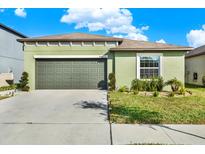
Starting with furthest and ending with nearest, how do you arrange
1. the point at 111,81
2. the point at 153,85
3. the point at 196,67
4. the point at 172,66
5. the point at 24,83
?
the point at 196,67, the point at 24,83, the point at 172,66, the point at 111,81, the point at 153,85

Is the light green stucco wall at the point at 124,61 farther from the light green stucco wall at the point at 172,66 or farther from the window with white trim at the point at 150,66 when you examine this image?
the window with white trim at the point at 150,66

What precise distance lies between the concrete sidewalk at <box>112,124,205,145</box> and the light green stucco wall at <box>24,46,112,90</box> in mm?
9940

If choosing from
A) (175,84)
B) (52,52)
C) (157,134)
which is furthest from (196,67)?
(157,134)

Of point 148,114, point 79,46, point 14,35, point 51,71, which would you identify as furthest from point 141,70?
point 14,35

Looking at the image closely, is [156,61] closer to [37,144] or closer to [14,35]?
[37,144]

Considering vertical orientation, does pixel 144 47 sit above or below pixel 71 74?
above

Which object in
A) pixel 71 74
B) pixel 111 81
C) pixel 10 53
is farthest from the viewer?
pixel 10 53

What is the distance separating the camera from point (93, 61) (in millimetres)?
16141

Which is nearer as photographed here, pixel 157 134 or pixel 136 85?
pixel 157 134

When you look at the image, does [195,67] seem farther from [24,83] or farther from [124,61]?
[24,83]

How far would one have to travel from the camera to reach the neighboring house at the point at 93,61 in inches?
609

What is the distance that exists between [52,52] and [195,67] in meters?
14.1

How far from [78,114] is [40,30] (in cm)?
1377

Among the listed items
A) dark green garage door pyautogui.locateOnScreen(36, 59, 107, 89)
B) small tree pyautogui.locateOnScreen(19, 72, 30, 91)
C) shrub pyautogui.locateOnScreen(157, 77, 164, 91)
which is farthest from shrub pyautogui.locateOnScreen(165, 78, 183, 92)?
small tree pyautogui.locateOnScreen(19, 72, 30, 91)
